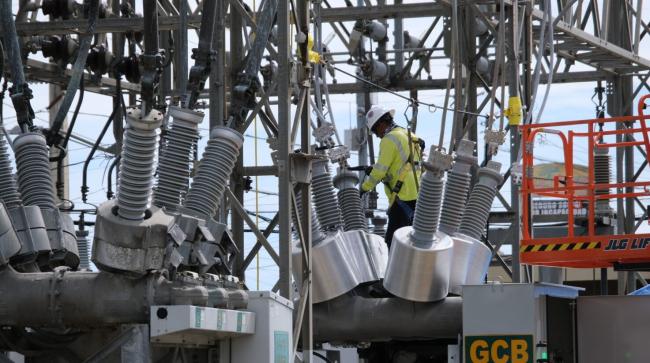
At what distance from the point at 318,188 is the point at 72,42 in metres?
6.89

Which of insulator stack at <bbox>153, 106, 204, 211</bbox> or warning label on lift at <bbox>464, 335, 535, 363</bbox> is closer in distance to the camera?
insulator stack at <bbox>153, 106, 204, 211</bbox>

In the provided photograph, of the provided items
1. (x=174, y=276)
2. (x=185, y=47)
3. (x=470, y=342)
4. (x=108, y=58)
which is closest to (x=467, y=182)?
(x=470, y=342)

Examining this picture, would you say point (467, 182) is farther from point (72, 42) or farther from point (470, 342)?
point (72, 42)

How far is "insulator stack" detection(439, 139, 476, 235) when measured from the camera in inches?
472

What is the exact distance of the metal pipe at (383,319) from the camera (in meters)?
11.5

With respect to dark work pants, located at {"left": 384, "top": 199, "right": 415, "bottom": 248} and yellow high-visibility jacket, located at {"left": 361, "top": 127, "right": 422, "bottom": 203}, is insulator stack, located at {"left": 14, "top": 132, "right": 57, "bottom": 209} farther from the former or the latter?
dark work pants, located at {"left": 384, "top": 199, "right": 415, "bottom": 248}

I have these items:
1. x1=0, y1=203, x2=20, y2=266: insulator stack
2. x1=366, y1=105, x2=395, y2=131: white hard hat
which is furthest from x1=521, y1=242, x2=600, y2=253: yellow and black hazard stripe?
x1=0, y1=203, x2=20, y2=266: insulator stack

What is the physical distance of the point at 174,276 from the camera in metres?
8.83

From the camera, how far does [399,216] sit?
43.0ft

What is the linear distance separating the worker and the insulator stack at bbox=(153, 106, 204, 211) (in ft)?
12.7

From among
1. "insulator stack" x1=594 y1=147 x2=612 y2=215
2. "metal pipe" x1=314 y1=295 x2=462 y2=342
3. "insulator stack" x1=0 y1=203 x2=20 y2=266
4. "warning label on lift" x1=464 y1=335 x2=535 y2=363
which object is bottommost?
"warning label on lift" x1=464 y1=335 x2=535 y2=363

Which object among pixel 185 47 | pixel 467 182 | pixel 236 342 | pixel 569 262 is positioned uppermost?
pixel 185 47

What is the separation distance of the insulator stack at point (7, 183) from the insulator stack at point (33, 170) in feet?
0.46

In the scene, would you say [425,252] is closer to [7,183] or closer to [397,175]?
[397,175]
